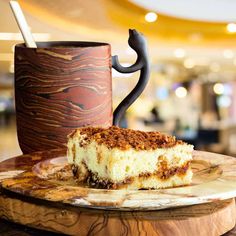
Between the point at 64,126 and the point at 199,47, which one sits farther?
the point at 199,47

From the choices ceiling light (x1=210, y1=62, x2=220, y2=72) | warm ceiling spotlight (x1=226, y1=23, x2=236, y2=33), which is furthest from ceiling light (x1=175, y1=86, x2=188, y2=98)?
warm ceiling spotlight (x1=226, y1=23, x2=236, y2=33)

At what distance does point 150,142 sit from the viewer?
736 mm

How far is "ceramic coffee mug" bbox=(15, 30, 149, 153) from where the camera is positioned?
90 centimetres

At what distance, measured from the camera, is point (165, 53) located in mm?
6137

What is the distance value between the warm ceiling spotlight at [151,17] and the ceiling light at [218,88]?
417cm

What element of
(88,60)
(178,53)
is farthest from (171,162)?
(178,53)

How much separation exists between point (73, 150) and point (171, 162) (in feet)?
0.45

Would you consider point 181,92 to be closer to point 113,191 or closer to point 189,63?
point 189,63

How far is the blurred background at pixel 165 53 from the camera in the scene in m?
1.69

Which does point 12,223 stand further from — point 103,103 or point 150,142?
point 103,103

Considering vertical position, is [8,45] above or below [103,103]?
above

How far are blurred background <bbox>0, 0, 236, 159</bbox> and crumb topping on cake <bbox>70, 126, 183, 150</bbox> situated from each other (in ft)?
1.87

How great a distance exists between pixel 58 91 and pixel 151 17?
11.7 feet

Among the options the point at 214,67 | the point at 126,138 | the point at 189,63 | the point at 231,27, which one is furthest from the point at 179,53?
the point at 126,138
